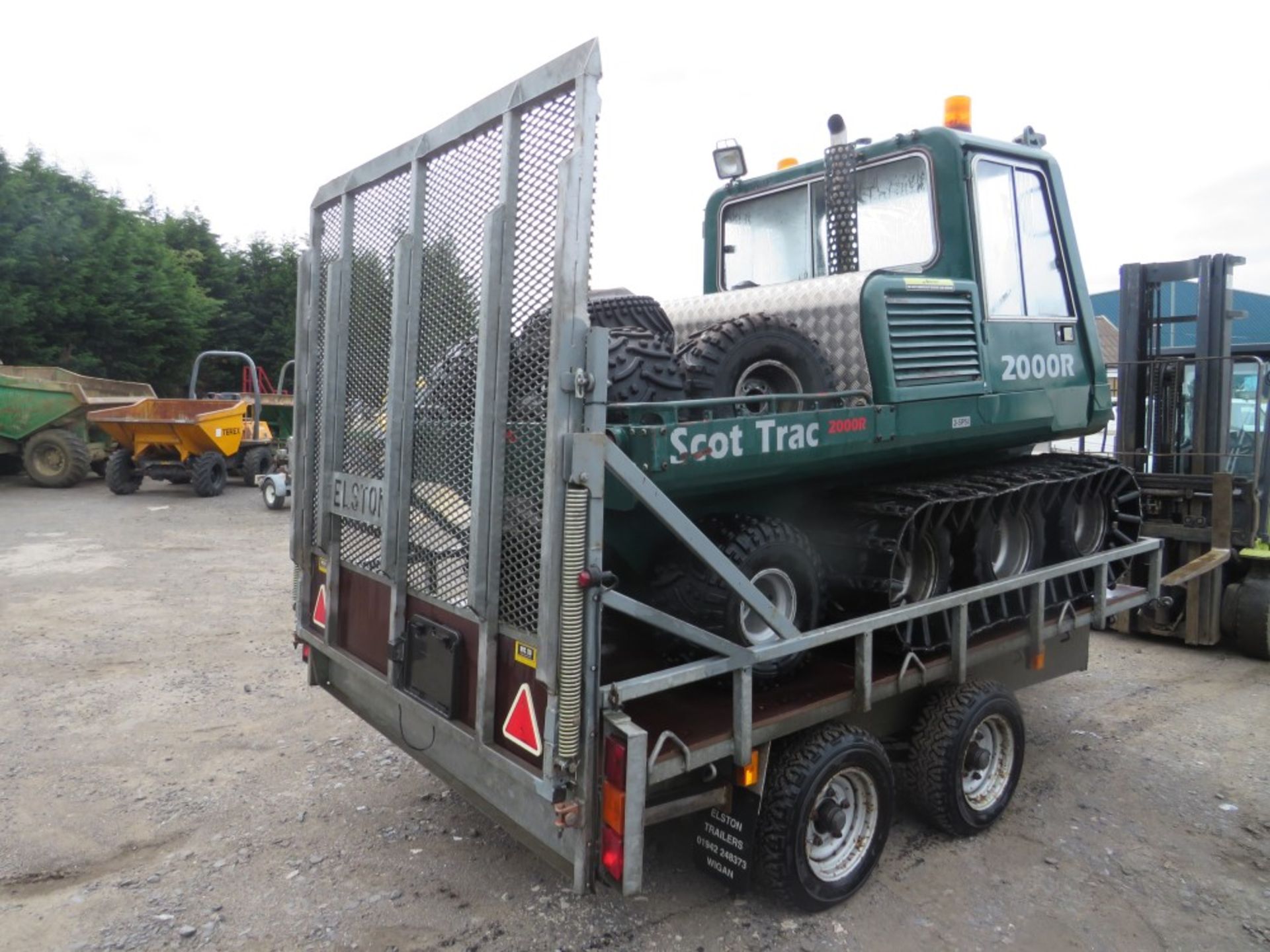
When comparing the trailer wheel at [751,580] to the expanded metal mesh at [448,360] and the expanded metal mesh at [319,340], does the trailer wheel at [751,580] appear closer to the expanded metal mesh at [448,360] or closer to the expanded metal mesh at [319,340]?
the expanded metal mesh at [448,360]

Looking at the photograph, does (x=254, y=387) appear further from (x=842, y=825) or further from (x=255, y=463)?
(x=842, y=825)

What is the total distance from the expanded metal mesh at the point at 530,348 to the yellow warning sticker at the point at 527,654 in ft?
0.21

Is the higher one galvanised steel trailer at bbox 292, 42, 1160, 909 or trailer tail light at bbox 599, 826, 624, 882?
galvanised steel trailer at bbox 292, 42, 1160, 909

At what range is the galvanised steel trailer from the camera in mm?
2715

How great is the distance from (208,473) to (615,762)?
1487cm

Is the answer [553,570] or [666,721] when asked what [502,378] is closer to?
[553,570]

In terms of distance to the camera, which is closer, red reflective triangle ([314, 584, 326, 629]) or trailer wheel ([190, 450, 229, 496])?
red reflective triangle ([314, 584, 326, 629])

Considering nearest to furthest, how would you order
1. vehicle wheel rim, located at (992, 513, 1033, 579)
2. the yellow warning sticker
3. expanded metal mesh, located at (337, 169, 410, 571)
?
the yellow warning sticker
expanded metal mesh, located at (337, 169, 410, 571)
vehicle wheel rim, located at (992, 513, 1033, 579)

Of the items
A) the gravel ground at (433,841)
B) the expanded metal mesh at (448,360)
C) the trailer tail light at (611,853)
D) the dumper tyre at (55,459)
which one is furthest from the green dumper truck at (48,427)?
the trailer tail light at (611,853)

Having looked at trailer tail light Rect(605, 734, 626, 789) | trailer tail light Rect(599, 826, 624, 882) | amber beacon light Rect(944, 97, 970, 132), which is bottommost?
trailer tail light Rect(599, 826, 624, 882)

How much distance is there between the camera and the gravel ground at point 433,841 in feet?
11.1

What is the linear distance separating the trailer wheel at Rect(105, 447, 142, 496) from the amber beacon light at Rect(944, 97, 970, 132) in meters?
15.5

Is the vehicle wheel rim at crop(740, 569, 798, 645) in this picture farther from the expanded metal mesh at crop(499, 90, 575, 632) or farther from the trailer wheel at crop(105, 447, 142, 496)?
the trailer wheel at crop(105, 447, 142, 496)

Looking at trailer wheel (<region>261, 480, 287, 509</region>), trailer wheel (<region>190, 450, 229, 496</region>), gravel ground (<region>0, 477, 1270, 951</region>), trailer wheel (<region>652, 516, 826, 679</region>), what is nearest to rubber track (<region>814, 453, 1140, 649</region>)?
trailer wheel (<region>652, 516, 826, 679</region>)
